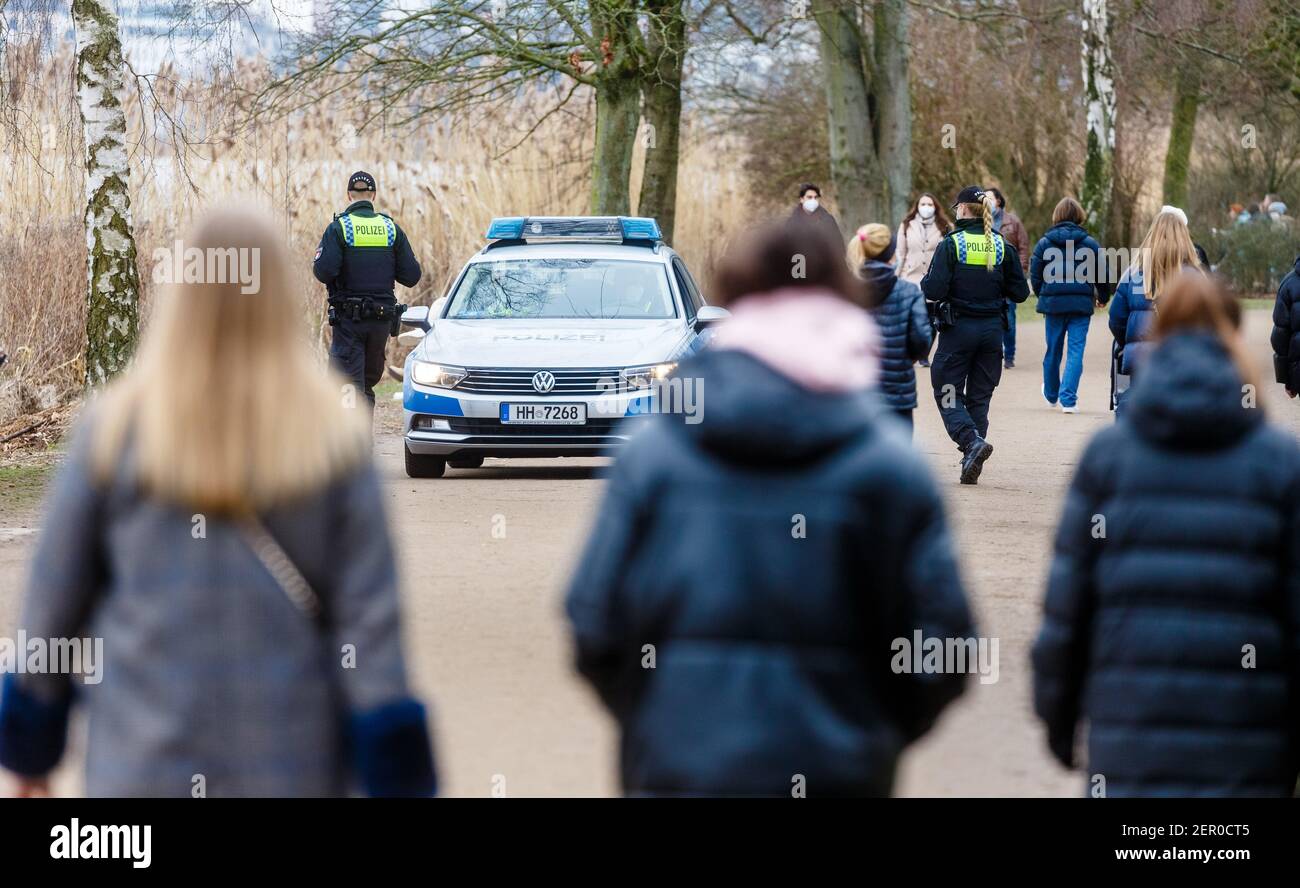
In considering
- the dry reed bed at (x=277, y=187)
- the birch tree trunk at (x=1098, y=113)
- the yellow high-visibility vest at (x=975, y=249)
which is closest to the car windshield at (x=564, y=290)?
the dry reed bed at (x=277, y=187)

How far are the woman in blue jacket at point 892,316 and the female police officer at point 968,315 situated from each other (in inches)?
87.0

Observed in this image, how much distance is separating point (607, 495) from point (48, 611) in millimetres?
956

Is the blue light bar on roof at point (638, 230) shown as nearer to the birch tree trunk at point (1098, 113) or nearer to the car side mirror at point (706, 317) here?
the car side mirror at point (706, 317)

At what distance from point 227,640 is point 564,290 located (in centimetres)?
1105

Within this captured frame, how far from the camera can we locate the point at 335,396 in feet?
11.1

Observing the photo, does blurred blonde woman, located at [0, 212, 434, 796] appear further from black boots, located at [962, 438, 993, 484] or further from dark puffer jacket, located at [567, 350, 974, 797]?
black boots, located at [962, 438, 993, 484]

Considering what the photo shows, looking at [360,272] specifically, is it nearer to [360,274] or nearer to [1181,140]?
[360,274]

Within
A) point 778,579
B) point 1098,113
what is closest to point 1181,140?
point 1098,113

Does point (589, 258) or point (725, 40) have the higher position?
point (725, 40)

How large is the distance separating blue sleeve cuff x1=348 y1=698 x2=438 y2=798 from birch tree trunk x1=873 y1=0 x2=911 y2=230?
2454 cm

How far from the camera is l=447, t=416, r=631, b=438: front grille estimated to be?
12891mm
